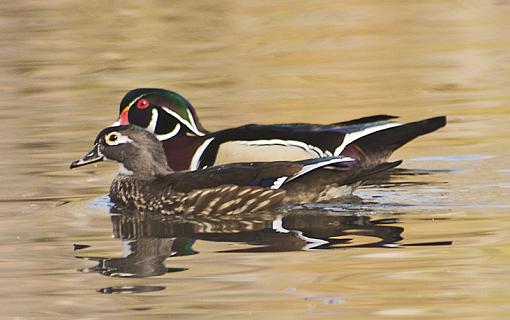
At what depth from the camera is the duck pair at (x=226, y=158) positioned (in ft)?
31.0

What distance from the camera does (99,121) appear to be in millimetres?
12836

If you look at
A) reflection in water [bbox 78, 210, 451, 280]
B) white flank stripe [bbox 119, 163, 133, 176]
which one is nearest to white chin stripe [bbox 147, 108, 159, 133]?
white flank stripe [bbox 119, 163, 133, 176]

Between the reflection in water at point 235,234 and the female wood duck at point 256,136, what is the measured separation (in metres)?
1.05

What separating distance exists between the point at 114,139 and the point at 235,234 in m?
1.43

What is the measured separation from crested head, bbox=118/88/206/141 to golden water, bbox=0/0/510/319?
429mm

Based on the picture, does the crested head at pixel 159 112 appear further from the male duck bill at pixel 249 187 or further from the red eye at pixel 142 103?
the male duck bill at pixel 249 187

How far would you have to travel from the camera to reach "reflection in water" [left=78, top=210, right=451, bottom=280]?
8070mm

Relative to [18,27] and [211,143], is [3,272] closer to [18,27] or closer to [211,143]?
[211,143]

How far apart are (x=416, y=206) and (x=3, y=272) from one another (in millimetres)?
2541

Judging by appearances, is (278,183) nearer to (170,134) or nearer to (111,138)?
(111,138)

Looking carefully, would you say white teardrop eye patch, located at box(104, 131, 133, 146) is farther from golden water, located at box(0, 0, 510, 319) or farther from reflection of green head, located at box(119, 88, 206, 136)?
reflection of green head, located at box(119, 88, 206, 136)

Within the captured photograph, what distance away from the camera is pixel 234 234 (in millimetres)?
8797

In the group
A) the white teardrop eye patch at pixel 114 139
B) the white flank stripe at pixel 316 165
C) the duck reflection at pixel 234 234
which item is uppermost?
the white teardrop eye patch at pixel 114 139

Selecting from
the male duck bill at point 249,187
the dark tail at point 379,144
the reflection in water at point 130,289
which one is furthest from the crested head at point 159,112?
the reflection in water at point 130,289
